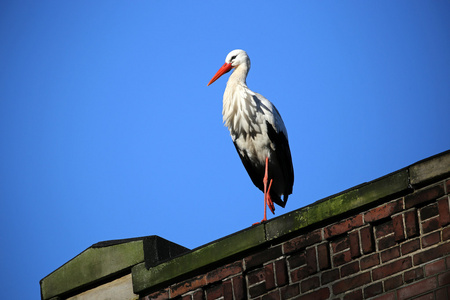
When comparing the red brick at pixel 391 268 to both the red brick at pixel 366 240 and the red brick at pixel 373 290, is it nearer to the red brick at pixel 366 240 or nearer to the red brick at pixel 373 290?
the red brick at pixel 373 290

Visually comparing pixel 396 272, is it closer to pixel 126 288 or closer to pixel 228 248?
pixel 228 248

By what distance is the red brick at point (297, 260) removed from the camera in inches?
284

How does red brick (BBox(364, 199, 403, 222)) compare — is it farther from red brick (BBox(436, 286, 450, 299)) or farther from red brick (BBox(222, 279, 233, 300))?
red brick (BBox(222, 279, 233, 300))

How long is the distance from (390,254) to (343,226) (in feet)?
1.73

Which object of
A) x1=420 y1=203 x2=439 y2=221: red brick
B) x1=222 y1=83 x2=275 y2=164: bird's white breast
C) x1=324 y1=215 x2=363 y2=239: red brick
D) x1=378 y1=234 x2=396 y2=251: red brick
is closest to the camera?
x1=420 y1=203 x2=439 y2=221: red brick

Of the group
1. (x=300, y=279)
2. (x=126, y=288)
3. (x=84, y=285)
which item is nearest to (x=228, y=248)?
(x=300, y=279)

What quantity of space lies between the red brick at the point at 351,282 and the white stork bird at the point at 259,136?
416cm

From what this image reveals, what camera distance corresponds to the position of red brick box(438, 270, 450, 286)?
638 centimetres

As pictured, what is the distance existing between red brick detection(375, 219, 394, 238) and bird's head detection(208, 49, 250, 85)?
5.91m

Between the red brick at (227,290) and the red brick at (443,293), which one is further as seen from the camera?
the red brick at (227,290)

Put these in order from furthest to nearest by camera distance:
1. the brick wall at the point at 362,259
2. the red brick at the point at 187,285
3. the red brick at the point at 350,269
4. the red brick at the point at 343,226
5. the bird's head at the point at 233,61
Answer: the bird's head at the point at 233,61
the red brick at the point at 187,285
the red brick at the point at 343,226
the red brick at the point at 350,269
the brick wall at the point at 362,259

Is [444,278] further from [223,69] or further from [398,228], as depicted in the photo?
[223,69]

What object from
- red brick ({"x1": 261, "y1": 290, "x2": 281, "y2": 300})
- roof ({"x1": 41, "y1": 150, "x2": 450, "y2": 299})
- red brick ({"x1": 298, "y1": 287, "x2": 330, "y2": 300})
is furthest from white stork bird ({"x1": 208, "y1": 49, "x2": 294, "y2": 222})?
red brick ({"x1": 298, "y1": 287, "x2": 330, "y2": 300})

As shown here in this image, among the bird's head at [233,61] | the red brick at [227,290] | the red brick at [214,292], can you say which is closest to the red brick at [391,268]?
the red brick at [227,290]
